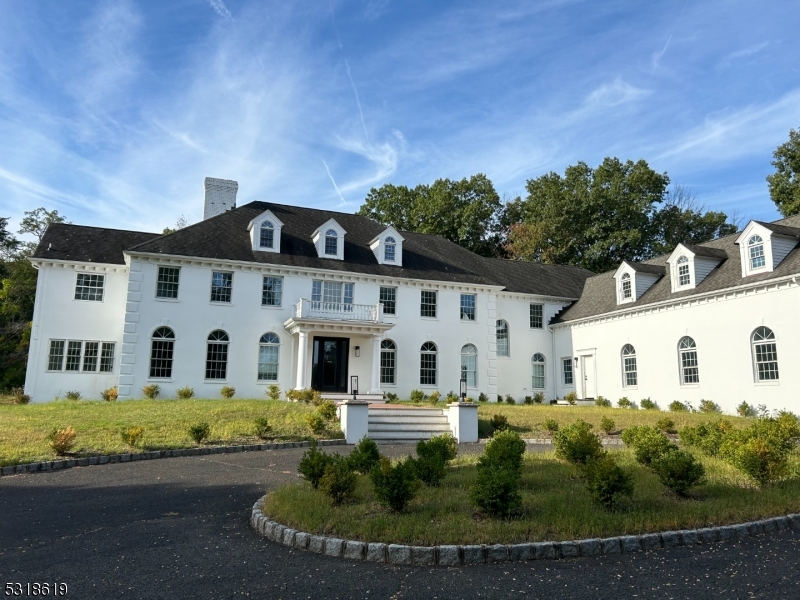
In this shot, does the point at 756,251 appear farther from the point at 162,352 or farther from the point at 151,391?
the point at 151,391

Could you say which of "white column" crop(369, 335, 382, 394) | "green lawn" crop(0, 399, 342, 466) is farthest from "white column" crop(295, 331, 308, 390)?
"green lawn" crop(0, 399, 342, 466)

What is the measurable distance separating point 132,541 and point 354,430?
10489 millimetres

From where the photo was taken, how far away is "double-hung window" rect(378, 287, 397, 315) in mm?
29609

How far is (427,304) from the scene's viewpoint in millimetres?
30484

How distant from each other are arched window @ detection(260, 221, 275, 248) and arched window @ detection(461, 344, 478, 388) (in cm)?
1102

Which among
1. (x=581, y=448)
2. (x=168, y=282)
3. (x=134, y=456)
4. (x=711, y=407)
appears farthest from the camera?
(x=168, y=282)

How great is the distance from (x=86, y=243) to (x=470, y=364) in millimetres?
20113

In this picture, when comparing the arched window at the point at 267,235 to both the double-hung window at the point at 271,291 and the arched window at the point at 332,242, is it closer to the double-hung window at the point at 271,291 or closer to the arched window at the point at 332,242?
the double-hung window at the point at 271,291

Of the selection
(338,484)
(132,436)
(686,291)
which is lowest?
(338,484)

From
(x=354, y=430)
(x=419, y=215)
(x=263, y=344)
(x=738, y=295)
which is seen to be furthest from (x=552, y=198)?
(x=354, y=430)

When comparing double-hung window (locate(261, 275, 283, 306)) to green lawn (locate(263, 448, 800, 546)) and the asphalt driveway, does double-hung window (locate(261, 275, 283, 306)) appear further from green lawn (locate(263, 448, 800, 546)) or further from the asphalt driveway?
the asphalt driveway

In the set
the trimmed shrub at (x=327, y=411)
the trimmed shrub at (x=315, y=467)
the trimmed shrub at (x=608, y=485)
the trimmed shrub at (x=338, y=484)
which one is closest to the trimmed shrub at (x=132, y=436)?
the trimmed shrub at (x=327, y=411)

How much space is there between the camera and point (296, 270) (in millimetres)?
27938

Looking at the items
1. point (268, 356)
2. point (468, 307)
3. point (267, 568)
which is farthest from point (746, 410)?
point (267, 568)
